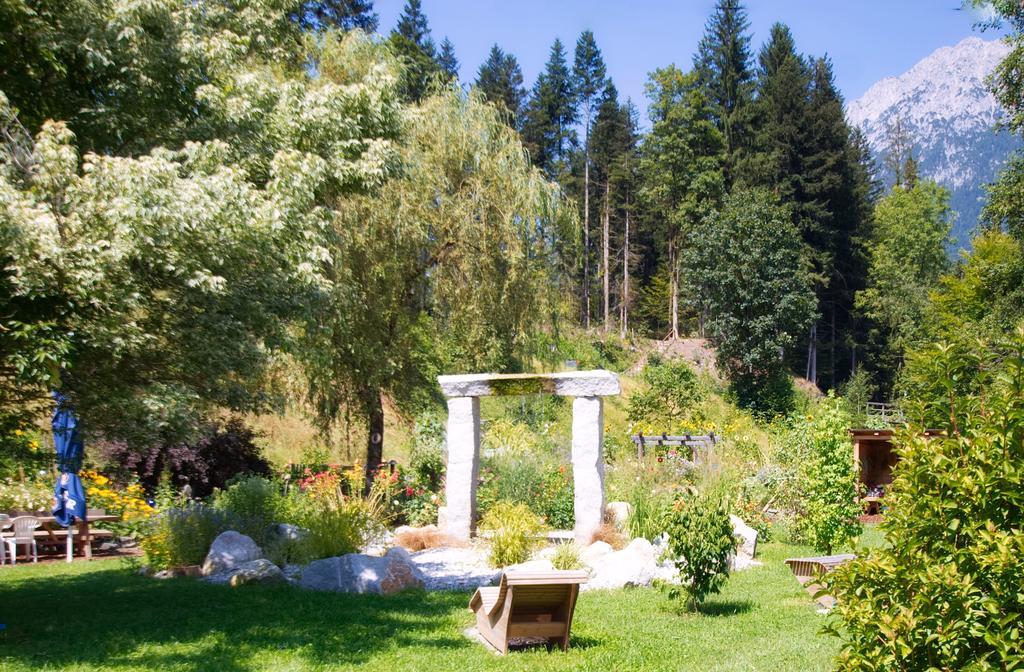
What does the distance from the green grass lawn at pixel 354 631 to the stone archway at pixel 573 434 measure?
264cm

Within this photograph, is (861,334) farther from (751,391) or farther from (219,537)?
(219,537)

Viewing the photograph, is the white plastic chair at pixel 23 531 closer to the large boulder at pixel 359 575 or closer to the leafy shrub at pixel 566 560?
the large boulder at pixel 359 575

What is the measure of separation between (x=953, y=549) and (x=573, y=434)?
7.93m

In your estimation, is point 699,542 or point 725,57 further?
point 725,57

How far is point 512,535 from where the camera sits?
384 inches

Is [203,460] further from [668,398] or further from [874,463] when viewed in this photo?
[668,398]

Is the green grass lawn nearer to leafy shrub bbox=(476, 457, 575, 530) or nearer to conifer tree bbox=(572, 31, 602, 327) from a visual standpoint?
leafy shrub bbox=(476, 457, 575, 530)

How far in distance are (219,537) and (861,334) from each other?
124ft

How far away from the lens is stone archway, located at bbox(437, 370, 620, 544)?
35.3 ft

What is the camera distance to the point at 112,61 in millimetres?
7070

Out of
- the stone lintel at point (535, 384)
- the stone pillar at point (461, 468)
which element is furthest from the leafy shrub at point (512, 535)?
the stone lintel at point (535, 384)

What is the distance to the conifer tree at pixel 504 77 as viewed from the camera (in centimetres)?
4219

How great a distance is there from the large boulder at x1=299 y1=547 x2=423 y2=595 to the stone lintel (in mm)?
3277

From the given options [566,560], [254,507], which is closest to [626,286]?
[254,507]
